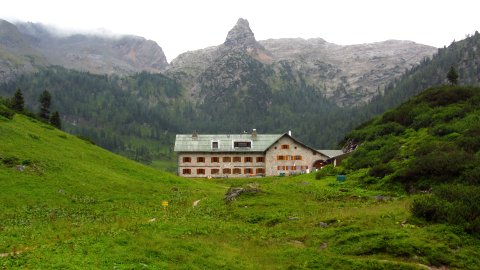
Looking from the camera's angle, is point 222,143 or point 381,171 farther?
point 222,143

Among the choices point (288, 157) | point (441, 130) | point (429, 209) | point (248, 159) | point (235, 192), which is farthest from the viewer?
point (248, 159)

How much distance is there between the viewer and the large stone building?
100438mm

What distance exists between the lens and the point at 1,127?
54094mm

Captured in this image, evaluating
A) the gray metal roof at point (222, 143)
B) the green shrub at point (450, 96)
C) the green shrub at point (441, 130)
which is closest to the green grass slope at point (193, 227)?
the green shrub at point (441, 130)

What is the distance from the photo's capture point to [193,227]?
2927cm

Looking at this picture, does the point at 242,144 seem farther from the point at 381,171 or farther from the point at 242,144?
the point at 381,171

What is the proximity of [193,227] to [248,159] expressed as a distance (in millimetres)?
72489

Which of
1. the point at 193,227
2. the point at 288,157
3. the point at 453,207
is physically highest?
the point at 288,157

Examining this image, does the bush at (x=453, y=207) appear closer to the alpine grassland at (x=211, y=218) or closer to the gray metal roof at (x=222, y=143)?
the alpine grassland at (x=211, y=218)

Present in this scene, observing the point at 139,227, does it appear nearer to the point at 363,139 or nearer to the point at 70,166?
the point at 70,166

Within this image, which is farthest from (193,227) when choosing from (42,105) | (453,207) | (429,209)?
(42,105)

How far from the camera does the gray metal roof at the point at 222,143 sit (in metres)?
101

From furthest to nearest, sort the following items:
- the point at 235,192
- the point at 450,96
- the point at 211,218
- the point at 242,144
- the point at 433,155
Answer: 1. the point at 242,144
2. the point at 450,96
3. the point at 235,192
4. the point at 433,155
5. the point at 211,218

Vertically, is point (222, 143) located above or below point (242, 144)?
above
